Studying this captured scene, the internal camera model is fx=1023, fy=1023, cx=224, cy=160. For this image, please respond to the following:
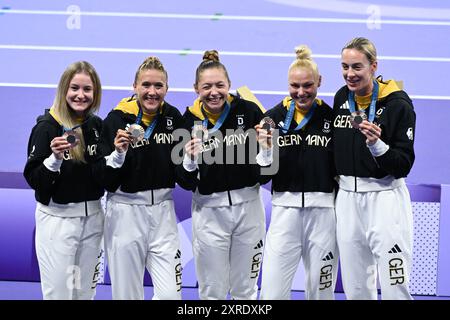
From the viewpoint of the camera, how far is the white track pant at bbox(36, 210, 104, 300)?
6852mm

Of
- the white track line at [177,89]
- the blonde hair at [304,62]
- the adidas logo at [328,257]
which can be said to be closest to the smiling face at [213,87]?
the blonde hair at [304,62]

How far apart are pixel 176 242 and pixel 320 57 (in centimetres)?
574

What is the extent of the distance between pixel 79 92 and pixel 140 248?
1.14m

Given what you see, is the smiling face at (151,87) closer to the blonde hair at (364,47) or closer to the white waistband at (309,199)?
the white waistband at (309,199)

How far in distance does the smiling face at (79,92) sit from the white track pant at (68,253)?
2.49 ft

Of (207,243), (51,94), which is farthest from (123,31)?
(207,243)

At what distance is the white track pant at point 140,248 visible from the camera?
6.95m

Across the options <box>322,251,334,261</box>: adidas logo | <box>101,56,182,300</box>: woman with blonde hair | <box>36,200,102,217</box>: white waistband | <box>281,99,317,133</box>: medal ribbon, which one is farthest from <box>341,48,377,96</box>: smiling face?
<box>36,200,102,217</box>: white waistband

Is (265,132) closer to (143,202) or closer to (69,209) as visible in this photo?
(143,202)

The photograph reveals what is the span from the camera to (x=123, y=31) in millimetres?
12992

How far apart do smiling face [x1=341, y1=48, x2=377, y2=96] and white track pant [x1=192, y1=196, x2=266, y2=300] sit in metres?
1.08

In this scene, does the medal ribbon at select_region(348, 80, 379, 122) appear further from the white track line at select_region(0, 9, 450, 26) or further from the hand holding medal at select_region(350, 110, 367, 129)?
the white track line at select_region(0, 9, 450, 26)
